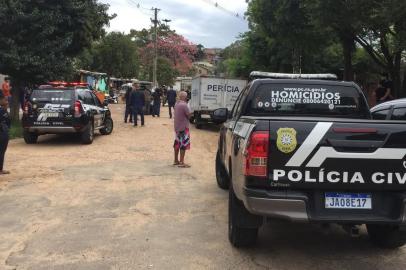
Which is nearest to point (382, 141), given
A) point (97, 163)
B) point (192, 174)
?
point (192, 174)

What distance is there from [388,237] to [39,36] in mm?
14774

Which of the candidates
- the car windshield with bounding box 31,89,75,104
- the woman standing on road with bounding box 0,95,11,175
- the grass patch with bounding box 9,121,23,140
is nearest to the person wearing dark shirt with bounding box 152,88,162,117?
the grass patch with bounding box 9,121,23,140

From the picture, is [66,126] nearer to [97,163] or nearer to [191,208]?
[97,163]

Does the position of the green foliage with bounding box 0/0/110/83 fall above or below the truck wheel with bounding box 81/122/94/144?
above

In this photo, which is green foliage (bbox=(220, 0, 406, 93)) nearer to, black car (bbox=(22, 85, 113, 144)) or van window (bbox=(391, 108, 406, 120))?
van window (bbox=(391, 108, 406, 120))

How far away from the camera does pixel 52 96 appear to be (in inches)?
589

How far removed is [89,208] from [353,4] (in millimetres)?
11879

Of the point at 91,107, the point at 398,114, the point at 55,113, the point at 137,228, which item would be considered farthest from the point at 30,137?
the point at 398,114

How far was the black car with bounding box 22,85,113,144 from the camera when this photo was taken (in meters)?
14.8

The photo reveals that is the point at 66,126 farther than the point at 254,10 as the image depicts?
No

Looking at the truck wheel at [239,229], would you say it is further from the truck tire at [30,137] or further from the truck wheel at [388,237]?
the truck tire at [30,137]

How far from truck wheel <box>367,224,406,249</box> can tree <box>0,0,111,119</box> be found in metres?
13.8

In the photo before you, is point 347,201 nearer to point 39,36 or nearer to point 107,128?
point 107,128

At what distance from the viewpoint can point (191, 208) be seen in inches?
316
